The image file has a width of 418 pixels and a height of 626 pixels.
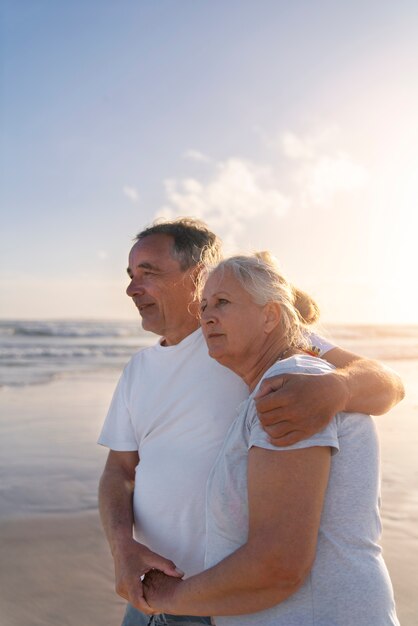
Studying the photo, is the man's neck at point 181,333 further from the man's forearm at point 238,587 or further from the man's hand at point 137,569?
the man's forearm at point 238,587

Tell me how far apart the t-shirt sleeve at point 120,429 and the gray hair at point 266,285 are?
87 cm

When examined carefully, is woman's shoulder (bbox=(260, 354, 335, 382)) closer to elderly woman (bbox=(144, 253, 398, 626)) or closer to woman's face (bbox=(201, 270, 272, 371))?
elderly woman (bbox=(144, 253, 398, 626))

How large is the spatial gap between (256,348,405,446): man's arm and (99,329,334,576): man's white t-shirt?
436 mm

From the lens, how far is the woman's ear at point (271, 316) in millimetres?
2121

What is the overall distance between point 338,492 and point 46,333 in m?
30.2

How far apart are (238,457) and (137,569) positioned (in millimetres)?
686

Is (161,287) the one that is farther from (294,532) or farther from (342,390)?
(294,532)

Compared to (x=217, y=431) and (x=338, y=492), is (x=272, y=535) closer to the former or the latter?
(x=338, y=492)

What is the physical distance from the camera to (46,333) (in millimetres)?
30812

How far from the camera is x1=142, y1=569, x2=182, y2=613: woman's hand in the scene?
1.99m

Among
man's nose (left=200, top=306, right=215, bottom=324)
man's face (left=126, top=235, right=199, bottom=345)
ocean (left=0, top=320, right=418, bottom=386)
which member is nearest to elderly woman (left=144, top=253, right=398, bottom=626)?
man's nose (left=200, top=306, right=215, bottom=324)

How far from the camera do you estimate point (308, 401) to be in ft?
5.58

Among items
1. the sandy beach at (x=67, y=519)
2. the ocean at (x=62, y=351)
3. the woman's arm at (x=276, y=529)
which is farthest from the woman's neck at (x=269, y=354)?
the ocean at (x=62, y=351)

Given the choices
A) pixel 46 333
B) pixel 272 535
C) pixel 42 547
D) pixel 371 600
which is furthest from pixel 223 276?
pixel 46 333
